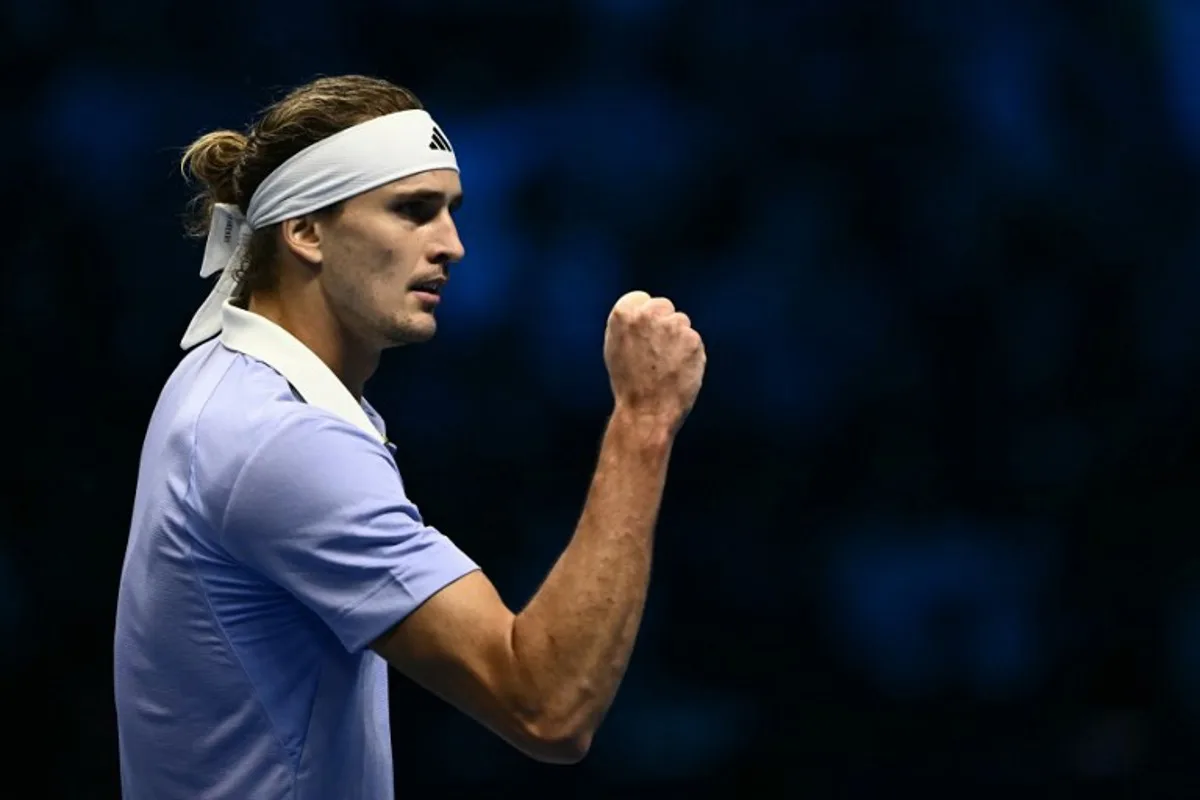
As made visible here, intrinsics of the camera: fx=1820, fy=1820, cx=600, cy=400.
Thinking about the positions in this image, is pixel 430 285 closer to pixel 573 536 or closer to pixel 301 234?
pixel 301 234

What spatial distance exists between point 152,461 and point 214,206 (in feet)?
1.21

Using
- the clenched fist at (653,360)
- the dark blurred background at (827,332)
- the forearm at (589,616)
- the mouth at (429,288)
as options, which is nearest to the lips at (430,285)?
the mouth at (429,288)

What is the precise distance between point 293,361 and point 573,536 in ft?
1.06

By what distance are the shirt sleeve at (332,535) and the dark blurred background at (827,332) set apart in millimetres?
1524

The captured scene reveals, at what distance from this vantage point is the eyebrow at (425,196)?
1.88 meters

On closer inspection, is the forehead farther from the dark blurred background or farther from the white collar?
the dark blurred background

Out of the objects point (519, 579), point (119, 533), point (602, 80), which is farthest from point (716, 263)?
point (119, 533)

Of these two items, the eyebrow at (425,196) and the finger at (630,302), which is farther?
the eyebrow at (425,196)

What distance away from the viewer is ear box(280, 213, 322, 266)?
1.84 m

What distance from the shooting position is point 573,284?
3090mm

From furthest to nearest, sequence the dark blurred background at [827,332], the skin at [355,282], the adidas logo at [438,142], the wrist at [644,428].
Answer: the dark blurred background at [827,332]
the adidas logo at [438,142]
the skin at [355,282]
the wrist at [644,428]

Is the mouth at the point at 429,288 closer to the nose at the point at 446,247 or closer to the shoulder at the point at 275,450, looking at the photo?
the nose at the point at 446,247

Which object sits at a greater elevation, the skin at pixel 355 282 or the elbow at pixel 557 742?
the skin at pixel 355 282

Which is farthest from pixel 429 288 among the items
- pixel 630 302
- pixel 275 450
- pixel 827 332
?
pixel 827 332
